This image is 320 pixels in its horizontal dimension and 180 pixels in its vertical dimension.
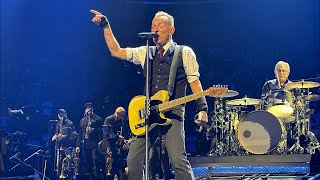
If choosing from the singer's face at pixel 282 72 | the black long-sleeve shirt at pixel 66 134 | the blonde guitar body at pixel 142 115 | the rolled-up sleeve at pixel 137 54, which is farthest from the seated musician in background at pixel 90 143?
the blonde guitar body at pixel 142 115

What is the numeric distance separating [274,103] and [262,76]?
203 inches

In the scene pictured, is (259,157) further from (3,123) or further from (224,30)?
(3,123)

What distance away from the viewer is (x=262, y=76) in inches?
540

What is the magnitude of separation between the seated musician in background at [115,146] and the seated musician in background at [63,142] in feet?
5.45

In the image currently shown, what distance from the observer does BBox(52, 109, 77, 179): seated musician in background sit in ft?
40.3

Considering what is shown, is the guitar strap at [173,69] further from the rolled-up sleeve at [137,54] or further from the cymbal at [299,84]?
the cymbal at [299,84]

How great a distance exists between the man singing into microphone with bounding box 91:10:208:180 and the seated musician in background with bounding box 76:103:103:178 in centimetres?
717

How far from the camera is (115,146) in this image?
36.0 ft

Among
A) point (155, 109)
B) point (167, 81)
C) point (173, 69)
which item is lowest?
point (155, 109)

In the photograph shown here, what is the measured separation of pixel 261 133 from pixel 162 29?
4.35 metres

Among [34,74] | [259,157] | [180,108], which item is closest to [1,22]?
[34,74]

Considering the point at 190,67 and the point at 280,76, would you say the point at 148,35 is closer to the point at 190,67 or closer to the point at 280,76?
the point at 190,67

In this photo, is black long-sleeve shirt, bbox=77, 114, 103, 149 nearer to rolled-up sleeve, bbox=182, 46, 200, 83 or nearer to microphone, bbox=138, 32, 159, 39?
rolled-up sleeve, bbox=182, 46, 200, 83

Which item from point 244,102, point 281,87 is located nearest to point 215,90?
point 281,87
